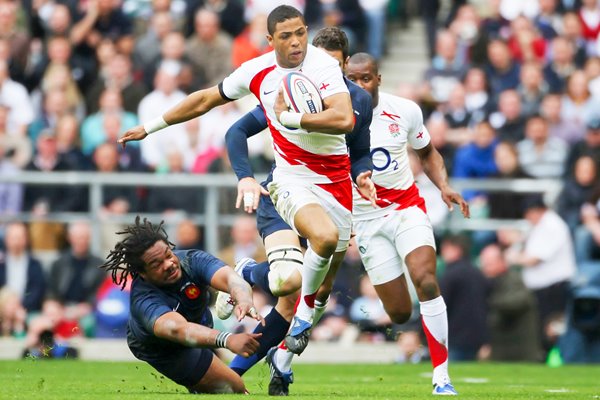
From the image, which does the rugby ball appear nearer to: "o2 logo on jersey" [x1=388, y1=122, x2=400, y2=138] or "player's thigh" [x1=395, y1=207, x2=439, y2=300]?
"o2 logo on jersey" [x1=388, y1=122, x2=400, y2=138]

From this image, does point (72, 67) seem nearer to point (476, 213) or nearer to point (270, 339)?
point (476, 213)

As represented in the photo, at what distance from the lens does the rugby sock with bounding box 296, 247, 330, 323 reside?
10633 millimetres

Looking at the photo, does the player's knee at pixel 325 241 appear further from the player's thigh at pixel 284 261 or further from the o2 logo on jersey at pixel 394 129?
the o2 logo on jersey at pixel 394 129

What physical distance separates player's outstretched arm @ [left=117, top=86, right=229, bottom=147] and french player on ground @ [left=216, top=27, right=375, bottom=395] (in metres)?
0.42

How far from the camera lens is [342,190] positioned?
36.2 ft

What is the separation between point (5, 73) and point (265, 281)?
9.96m

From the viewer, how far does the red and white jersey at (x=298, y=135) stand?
1079cm

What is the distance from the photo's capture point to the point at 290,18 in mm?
10664

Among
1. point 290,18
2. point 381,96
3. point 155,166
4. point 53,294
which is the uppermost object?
point 290,18

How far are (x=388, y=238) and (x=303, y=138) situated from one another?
1990 mm

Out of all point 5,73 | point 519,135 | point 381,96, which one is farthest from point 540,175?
point 5,73

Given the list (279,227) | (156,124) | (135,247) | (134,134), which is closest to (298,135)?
(279,227)

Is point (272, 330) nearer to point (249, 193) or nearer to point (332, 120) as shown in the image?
point (249, 193)

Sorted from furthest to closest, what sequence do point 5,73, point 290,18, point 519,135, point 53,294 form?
point 5,73, point 519,135, point 53,294, point 290,18
